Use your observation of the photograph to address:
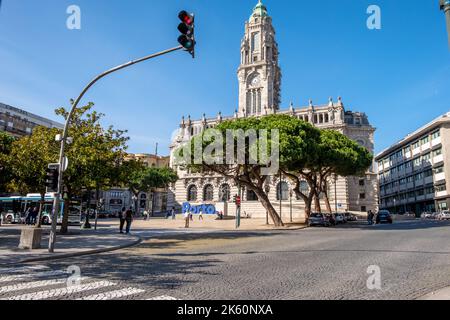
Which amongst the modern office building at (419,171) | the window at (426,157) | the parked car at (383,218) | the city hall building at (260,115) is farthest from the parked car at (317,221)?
the window at (426,157)

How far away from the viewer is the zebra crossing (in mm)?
5859

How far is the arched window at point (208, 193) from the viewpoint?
6662 centimetres

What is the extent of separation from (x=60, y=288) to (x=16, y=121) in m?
64.4

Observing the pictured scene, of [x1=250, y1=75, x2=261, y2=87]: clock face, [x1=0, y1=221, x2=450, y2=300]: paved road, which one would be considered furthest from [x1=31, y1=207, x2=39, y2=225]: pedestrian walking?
[x1=250, y1=75, x2=261, y2=87]: clock face

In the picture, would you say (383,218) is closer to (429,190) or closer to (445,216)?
(445,216)

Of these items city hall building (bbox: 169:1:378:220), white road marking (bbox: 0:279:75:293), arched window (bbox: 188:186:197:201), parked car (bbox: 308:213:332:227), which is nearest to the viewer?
white road marking (bbox: 0:279:75:293)

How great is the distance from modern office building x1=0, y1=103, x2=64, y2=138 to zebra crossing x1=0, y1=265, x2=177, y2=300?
183ft

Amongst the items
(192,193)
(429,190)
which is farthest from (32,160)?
(429,190)

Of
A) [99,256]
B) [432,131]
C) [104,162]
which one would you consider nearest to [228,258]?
[99,256]

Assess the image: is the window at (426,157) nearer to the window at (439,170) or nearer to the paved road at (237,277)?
the window at (439,170)

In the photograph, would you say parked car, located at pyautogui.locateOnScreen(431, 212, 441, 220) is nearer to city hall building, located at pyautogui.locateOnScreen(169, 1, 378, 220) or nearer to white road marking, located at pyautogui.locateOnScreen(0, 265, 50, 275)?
city hall building, located at pyautogui.locateOnScreen(169, 1, 378, 220)

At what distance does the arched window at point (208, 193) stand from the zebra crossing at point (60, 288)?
58352 millimetres
